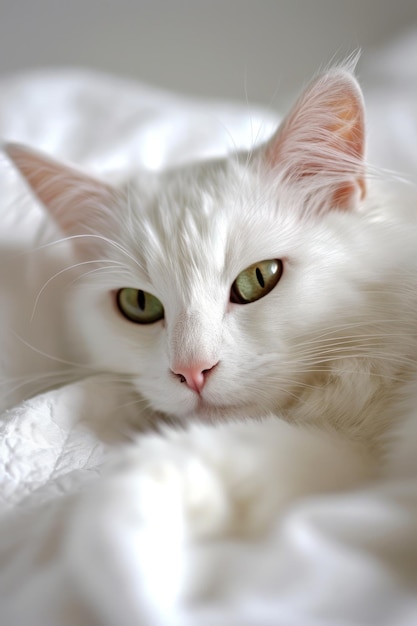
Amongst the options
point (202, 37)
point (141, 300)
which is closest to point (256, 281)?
point (141, 300)

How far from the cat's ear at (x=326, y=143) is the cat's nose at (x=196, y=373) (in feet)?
1.22

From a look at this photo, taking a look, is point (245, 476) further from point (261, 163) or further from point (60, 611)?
point (261, 163)

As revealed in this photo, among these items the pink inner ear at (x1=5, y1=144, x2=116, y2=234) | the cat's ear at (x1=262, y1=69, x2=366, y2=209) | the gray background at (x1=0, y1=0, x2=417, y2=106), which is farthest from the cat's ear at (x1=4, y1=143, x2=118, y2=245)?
the gray background at (x1=0, y1=0, x2=417, y2=106)

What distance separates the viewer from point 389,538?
0.62 metres

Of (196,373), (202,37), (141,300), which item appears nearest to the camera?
(196,373)

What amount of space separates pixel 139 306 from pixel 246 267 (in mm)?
255

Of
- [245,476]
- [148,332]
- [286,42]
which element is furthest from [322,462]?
[286,42]

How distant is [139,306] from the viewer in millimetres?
1160

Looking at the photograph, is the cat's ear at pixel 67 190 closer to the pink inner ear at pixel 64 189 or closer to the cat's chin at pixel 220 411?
the pink inner ear at pixel 64 189

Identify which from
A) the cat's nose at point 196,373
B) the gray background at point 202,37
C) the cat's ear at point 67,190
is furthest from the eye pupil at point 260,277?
the gray background at point 202,37

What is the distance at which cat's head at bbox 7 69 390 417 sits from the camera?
3.13ft

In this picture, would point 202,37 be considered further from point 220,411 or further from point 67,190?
point 220,411

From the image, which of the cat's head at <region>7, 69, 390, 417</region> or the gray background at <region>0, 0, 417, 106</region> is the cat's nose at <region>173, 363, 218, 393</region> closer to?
the cat's head at <region>7, 69, 390, 417</region>

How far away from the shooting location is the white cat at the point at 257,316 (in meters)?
0.71
